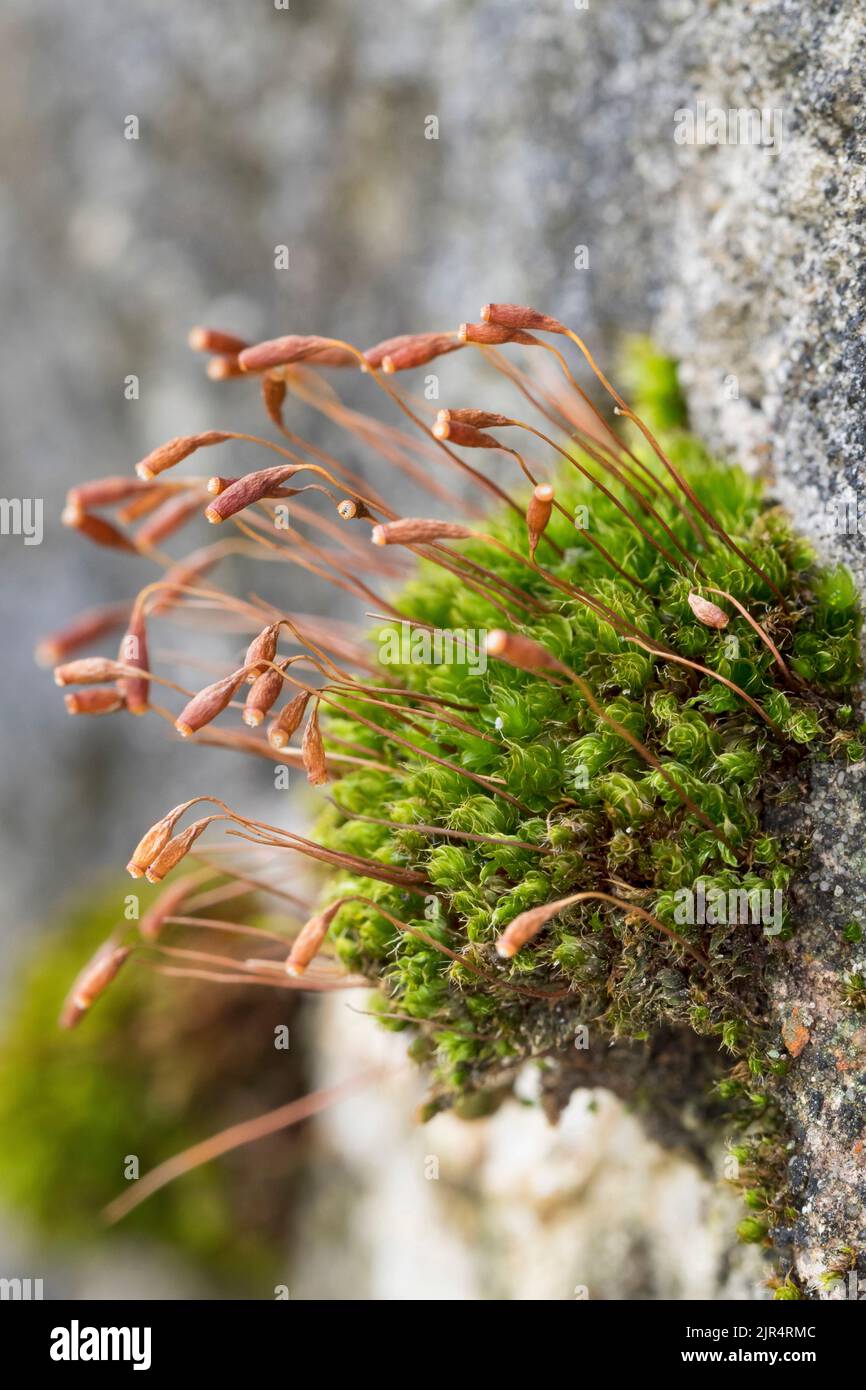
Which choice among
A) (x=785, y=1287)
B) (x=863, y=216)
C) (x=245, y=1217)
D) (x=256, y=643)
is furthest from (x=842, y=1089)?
(x=245, y=1217)

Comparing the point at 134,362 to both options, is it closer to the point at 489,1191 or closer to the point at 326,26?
the point at 326,26

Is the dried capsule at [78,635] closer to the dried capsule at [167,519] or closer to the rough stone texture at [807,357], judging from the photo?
the dried capsule at [167,519]

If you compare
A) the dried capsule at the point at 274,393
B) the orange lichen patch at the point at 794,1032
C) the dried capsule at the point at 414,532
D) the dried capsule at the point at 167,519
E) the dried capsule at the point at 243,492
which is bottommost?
the orange lichen patch at the point at 794,1032

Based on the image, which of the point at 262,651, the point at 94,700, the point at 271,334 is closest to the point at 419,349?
the point at 262,651

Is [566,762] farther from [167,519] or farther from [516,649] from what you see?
[167,519]

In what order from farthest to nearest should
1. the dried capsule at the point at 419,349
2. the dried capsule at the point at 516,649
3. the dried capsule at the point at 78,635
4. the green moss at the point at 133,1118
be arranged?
the green moss at the point at 133,1118 → the dried capsule at the point at 78,635 → the dried capsule at the point at 419,349 → the dried capsule at the point at 516,649

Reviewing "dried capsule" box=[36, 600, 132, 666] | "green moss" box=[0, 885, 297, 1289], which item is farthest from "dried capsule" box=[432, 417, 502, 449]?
"green moss" box=[0, 885, 297, 1289]

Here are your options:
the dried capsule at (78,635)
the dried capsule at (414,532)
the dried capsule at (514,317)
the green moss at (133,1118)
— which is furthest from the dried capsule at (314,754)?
the green moss at (133,1118)
